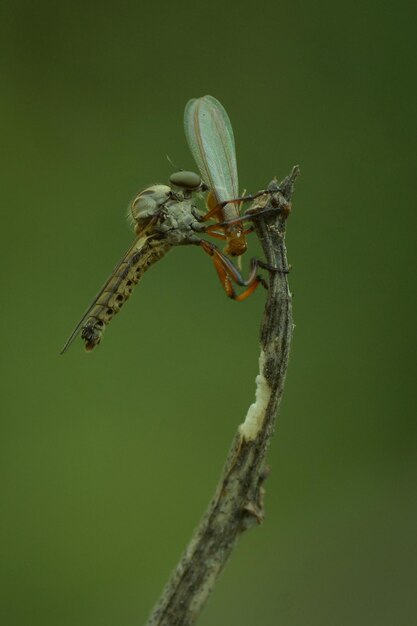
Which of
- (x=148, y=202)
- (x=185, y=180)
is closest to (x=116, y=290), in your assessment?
(x=148, y=202)

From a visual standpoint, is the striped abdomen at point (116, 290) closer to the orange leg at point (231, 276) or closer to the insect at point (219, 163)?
the orange leg at point (231, 276)

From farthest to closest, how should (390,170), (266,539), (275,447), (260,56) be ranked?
1. (260,56)
2. (390,170)
3. (275,447)
4. (266,539)

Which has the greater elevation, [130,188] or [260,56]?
[260,56]

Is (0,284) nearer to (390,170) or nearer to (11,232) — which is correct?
(11,232)

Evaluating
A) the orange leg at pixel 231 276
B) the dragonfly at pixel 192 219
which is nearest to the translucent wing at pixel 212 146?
the dragonfly at pixel 192 219

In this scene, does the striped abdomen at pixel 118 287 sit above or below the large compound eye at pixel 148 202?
below

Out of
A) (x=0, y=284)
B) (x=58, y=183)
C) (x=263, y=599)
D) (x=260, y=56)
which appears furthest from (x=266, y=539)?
(x=260, y=56)

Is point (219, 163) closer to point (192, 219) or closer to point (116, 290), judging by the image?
point (192, 219)
